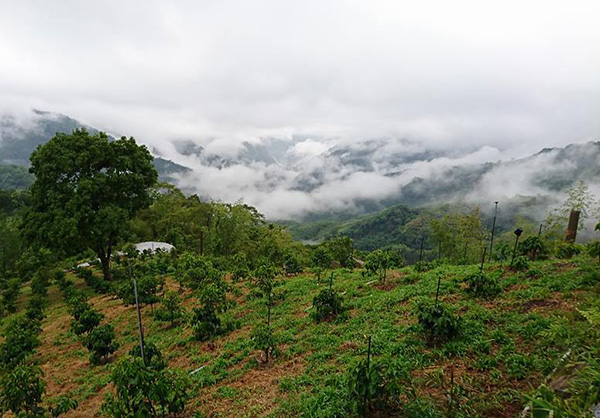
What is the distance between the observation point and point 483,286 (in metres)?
9.19

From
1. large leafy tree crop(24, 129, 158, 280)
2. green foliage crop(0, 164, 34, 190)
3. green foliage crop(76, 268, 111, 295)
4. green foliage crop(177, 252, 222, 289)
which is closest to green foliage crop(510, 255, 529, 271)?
green foliage crop(177, 252, 222, 289)

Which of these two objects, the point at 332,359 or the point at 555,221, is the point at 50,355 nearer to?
the point at 332,359

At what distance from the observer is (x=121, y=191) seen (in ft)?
65.0

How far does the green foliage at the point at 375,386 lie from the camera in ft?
15.7

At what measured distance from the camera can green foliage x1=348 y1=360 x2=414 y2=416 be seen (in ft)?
15.7

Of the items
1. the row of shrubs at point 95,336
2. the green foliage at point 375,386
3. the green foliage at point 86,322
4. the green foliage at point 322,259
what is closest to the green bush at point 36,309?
the row of shrubs at point 95,336

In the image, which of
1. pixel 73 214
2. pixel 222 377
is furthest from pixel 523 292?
pixel 73 214

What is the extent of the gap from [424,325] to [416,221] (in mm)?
125703

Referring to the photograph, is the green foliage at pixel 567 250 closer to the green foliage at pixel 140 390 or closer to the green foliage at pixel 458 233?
the green foliage at pixel 140 390

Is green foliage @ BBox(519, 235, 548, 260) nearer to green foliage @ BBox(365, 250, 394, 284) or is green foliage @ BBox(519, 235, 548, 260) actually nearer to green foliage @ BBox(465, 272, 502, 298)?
green foliage @ BBox(465, 272, 502, 298)

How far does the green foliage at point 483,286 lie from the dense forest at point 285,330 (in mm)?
42

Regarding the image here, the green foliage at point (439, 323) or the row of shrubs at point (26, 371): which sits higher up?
the green foliage at point (439, 323)

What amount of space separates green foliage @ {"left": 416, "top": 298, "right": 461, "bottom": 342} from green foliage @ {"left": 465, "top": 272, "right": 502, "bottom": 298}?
8.63ft

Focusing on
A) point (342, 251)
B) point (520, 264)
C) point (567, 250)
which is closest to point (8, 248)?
point (342, 251)
